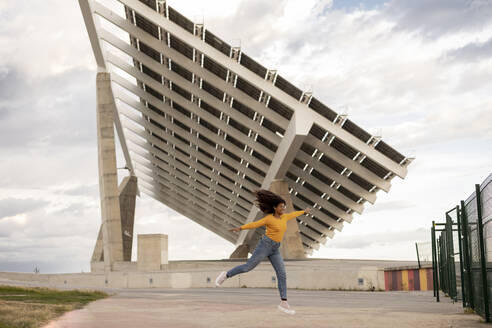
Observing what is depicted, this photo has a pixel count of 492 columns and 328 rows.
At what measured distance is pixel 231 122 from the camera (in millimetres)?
39156

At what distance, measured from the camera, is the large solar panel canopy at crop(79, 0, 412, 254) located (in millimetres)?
31609

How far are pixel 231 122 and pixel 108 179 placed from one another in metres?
9.02

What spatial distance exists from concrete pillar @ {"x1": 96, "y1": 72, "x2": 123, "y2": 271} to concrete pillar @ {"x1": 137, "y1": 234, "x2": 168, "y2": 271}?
521 centimetres

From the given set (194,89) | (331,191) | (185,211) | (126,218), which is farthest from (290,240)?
(185,211)

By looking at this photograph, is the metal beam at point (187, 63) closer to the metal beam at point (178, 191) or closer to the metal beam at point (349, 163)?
the metal beam at point (349, 163)

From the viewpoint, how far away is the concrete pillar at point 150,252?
1318 inches

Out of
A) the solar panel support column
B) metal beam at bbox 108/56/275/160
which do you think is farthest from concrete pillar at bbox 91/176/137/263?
metal beam at bbox 108/56/275/160

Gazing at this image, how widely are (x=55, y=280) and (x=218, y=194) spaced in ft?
72.9

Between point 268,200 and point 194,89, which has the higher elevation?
point 194,89

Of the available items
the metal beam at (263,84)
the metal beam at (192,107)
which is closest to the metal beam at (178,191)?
the metal beam at (192,107)

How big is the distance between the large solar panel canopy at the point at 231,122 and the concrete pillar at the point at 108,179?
9.59 ft

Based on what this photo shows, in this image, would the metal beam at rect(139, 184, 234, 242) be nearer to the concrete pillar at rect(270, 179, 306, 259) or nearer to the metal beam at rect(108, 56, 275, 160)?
the metal beam at rect(108, 56, 275, 160)

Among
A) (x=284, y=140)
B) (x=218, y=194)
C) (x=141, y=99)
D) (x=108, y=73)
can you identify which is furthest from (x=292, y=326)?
(x=218, y=194)

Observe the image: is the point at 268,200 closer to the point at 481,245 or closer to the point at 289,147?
the point at 481,245
